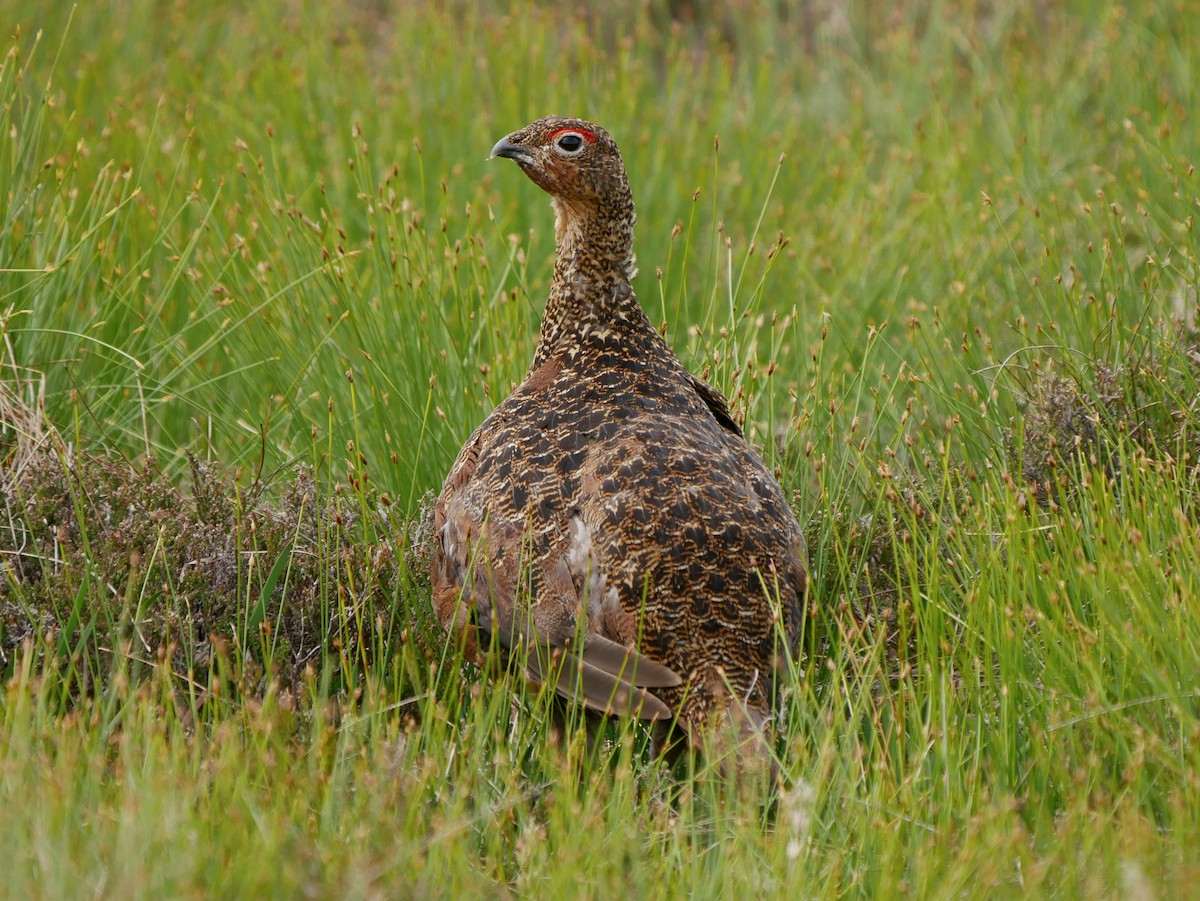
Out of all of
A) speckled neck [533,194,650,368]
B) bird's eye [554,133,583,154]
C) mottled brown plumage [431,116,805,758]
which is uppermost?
bird's eye [554,133,583,154]

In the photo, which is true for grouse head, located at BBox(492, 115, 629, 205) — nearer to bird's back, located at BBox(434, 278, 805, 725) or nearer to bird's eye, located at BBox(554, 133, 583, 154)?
bird's eye, located at BBox(554, 133, 583, 154)

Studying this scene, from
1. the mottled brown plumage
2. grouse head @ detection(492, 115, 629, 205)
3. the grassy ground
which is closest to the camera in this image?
the grassy ground

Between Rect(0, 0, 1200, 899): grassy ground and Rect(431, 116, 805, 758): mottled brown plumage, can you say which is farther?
Rect(431, 116, 805, 758): mottled brown plumage

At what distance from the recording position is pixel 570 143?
15.0ft

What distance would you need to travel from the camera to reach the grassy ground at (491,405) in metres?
3.05

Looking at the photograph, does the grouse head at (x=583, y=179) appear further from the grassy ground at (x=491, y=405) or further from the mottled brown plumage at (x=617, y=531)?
the grassy ground at (x=491, y=405)

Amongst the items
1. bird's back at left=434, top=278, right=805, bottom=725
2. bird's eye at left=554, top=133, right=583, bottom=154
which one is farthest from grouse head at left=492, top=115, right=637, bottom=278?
bird's back at left=434, top=278, right=805, bottom=725

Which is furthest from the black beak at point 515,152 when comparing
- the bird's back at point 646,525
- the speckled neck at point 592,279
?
the bird's back at point 646,525

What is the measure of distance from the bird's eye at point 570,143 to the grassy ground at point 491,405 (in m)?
0.41

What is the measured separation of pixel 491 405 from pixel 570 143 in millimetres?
993

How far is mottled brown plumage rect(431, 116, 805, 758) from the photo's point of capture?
3713 mm

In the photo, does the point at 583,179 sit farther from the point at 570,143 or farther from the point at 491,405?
the point at 491,405

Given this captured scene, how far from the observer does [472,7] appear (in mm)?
8500

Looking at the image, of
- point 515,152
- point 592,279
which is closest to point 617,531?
point 592,279
